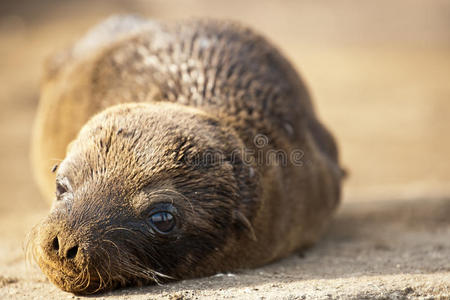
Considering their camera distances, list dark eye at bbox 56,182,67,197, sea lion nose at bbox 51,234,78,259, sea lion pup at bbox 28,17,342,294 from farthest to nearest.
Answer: dark eye at bbox 56,182,67,197, sea lion pup at bbox 28,17,342,294, sea lion nose at bbox 51,234,78,259

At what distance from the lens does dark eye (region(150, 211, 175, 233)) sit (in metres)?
3.71

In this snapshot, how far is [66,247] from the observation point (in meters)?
3.45

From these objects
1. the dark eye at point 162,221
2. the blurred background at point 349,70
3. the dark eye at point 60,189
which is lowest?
the dark eye at point 162,221

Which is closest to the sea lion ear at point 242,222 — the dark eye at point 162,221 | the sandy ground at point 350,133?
the sandy ground at point 350,133

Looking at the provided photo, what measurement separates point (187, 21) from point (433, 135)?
7.66 metres

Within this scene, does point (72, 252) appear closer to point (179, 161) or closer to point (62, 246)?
point (62, 246)

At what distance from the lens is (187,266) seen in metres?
3.86

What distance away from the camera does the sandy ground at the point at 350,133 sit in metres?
3.88

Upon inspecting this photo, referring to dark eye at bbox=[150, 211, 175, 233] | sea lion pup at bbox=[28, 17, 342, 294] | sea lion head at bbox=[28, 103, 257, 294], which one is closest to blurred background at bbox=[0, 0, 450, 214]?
sea lion pup at bbox=[28, 17, 342, 294]

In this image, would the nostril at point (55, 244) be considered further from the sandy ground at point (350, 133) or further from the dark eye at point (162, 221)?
the dark eye at point (162, 221)

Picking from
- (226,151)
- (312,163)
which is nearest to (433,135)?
(312,163)

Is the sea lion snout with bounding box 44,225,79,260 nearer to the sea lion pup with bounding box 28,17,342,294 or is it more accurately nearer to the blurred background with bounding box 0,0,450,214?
the sea lion pup with bounding box 28,17,342,294

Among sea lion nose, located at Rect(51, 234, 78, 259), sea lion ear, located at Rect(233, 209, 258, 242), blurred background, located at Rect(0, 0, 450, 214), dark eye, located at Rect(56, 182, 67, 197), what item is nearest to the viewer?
sea lion nose, located at Rect(51, 234, 78, 259)

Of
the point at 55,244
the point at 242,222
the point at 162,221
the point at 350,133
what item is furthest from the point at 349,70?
the point at 55,244
